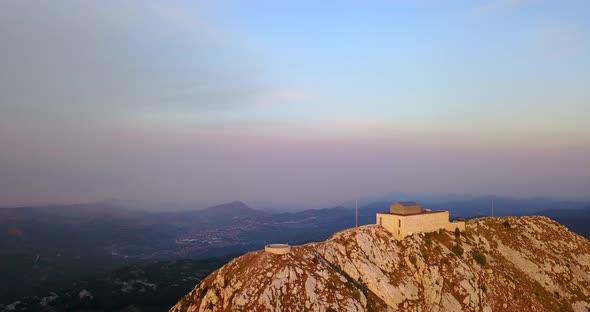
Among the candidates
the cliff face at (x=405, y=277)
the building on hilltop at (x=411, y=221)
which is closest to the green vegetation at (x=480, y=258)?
the cliff face at (x=405, y=277)

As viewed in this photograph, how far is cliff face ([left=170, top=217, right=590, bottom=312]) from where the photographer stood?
222 ft

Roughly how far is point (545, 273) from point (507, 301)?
21050 millimetres

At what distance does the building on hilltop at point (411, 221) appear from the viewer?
87.4 meters

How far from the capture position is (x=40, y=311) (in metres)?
191

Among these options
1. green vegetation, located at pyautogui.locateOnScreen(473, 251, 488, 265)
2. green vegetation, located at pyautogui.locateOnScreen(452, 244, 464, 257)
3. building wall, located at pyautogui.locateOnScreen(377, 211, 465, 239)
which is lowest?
green vegetation, located at pyautogui.locateOnScreen(473, 251, 488, 265)

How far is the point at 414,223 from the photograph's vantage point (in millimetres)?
88312

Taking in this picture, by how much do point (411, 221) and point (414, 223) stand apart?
4.26ft

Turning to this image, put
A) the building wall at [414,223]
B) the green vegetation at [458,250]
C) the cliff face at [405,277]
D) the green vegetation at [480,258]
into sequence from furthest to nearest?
the building wall at [414,223]
the green vegetation at [458,250]
the green vegetation at [480,258]
the cliff face at [405,277]

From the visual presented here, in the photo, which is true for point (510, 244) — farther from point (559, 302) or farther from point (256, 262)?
point (256, 262)

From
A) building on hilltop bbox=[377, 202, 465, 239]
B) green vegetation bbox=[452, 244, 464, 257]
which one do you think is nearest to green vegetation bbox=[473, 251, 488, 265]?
green vegetation bbox=[452, 244, 464, 257]

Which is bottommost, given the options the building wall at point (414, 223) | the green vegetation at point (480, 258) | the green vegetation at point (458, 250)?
the green vegetation at point (480, 258)

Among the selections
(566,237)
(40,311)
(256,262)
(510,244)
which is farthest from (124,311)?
(566,237)

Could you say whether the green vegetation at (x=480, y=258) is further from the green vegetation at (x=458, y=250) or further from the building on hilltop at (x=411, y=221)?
the building on hilltop at (x=411, y=221)

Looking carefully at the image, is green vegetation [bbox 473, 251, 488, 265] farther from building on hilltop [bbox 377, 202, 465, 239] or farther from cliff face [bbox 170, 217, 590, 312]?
building on hilltop [bbox 377, 202, 465, 239]
